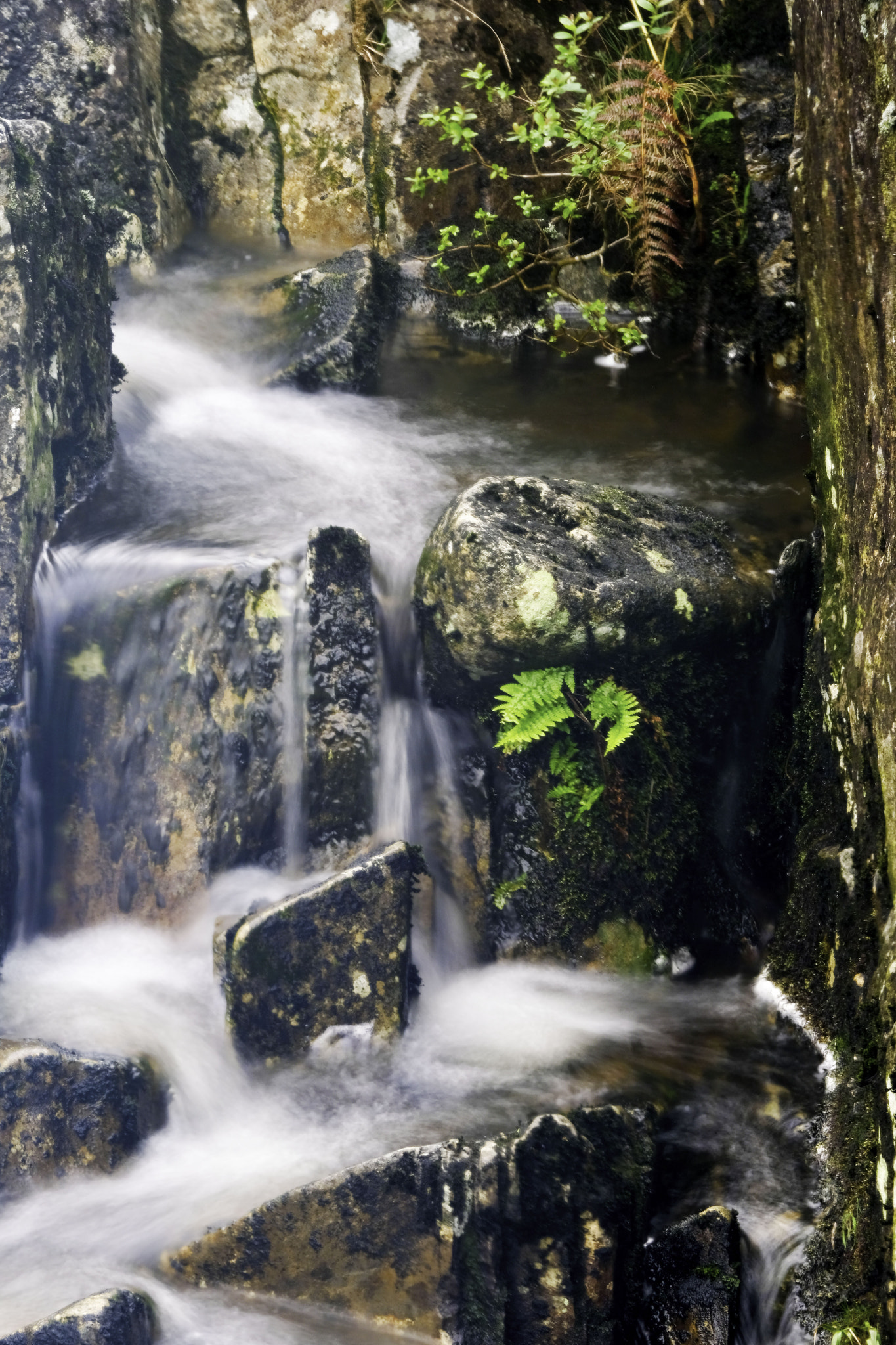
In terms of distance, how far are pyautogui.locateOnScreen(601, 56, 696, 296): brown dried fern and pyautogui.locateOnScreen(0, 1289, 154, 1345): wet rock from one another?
6150 mm

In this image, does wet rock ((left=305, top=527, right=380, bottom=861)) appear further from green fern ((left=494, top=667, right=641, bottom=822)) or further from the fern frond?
the fern frond

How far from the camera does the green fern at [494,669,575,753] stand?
4164 millimetres

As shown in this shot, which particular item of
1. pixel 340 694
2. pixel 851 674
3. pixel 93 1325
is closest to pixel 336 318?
pixel 340 694

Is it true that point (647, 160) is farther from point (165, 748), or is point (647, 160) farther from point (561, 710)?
point (165, 748)

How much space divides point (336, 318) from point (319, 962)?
479 centimetres

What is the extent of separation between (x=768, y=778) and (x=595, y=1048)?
1.45 m

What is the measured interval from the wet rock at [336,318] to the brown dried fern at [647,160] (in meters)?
1.75

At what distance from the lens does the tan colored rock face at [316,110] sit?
8141mm

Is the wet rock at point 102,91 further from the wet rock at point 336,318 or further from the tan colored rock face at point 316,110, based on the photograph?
the wet rock at point 336,318

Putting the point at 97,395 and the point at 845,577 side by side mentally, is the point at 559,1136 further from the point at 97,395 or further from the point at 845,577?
the point at 97,395

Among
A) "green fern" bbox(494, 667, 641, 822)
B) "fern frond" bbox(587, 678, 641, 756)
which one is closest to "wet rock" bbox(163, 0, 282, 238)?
"green fern" bbox(494, 667, 641, 822)

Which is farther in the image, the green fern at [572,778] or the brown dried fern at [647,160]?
the brown dried fern at [647,160]

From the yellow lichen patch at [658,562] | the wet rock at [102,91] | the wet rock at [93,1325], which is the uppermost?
the wet rock at [102,91]

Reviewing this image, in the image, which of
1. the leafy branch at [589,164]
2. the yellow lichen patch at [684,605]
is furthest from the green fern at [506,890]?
the leafy branch at [589,164]
